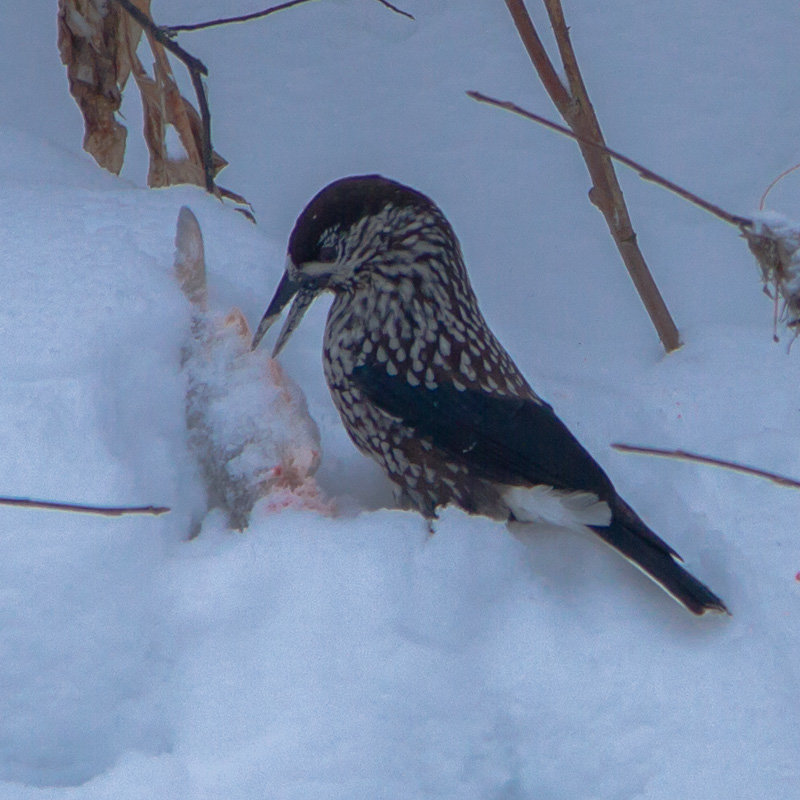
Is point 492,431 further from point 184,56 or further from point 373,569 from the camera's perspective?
point 184,56

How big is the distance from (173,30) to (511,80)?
4.16ft

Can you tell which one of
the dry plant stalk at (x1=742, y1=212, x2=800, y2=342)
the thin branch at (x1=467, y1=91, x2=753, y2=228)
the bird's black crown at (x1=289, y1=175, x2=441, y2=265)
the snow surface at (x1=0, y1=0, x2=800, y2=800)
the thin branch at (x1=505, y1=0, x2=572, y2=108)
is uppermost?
the thin branch at (x1=467, y1=91, x2=753, y2=228)

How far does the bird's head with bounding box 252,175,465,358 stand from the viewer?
6.98 feet

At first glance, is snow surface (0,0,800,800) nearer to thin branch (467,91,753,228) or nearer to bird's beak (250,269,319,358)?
bird's beak (250,269,319,358)

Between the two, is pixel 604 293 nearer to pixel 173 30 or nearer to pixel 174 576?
pixel 173 30

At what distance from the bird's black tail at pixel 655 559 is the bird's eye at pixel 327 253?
29.0 inches

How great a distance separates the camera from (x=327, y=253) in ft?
7.06

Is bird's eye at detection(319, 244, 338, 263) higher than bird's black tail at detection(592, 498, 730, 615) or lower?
higher

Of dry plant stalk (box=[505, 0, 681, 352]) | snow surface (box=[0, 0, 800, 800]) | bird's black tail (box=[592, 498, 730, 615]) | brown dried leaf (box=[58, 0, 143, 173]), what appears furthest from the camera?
brown dried leaf (box=[58, 0, 143, 173])

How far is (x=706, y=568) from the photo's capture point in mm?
1920

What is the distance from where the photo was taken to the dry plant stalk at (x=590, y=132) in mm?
2648

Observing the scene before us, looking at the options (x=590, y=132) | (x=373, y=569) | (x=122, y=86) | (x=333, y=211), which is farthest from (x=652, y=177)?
(x=122, y=86)

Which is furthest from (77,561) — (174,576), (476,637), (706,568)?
(706,568)

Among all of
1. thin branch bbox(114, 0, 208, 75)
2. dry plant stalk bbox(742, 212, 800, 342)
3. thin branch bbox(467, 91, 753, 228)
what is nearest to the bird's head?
thin branch bbox(114, 0, 208, 75)
